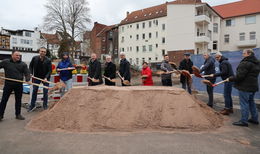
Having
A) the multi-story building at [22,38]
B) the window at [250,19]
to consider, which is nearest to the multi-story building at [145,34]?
the window at [250,19]

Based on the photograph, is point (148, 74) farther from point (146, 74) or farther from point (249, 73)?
point (249, 73)

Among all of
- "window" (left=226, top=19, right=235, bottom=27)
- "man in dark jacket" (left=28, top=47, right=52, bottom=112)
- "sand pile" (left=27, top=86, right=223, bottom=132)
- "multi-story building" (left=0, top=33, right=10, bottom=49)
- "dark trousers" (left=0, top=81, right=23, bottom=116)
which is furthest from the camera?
"multi-story building" (left=0, top=33, right=10, bottom=49)

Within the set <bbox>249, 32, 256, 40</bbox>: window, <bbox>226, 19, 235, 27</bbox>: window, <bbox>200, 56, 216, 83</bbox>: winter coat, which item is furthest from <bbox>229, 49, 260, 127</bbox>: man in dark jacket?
<bbox>226, 19, 235, 27</bbox>: window

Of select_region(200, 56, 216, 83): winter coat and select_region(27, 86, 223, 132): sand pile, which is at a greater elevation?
select_region(200, 56, 216, 83): winter coat

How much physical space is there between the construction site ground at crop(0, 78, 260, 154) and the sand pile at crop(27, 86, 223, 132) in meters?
0.26

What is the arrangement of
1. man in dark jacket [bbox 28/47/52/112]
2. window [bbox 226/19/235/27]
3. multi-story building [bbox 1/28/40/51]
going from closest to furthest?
man in dark jacket [bbox 28/47/52/112] < window [bbox 226/19/235/27] < multi-story building [bbox 1/28/40/51]

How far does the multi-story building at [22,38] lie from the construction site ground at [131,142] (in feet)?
195

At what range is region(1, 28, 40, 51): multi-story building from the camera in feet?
189

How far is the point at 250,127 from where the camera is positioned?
4586 millimetres

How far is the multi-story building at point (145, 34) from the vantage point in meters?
41.3

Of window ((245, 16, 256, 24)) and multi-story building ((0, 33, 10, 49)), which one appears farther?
multi-story building ((0, 33, 10, 49))

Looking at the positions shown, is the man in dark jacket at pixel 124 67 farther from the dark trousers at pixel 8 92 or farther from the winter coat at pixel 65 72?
the dark trousers at pixel 8 92

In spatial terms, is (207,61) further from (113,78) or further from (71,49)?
(71,49)

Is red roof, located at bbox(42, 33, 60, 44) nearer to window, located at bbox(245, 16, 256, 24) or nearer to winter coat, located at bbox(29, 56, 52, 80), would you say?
winter coat, located at bbox(29, 56, 52, 80)
